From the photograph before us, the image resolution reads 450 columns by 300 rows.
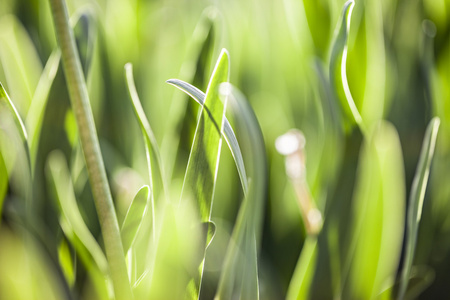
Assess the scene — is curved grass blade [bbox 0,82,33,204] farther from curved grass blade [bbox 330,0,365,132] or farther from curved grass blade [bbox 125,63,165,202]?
curved grass blade [bbox 330,0,365,132]

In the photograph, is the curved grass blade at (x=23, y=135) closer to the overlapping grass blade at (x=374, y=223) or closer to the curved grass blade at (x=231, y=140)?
the curved grass blade at (x=231, y=140)

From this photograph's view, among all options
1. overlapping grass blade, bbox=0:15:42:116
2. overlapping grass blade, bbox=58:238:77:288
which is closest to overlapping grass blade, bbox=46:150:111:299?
overlapping grass blade, bbox=58:238:77:288

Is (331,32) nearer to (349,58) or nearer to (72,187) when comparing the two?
(349,58)

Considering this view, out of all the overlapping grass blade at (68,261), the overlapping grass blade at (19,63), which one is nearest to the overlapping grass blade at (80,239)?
the overlapping grass blade at (68,261)

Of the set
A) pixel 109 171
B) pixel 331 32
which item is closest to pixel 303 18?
pixel 331 32

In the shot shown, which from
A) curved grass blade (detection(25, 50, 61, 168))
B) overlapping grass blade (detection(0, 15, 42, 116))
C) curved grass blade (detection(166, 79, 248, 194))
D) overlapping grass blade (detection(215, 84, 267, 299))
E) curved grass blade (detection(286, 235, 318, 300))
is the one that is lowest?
curved grass blade (detection(286, 235, 318, 300))

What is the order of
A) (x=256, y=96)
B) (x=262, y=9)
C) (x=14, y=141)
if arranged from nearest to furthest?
(x=14, y=141), (x=256, y=96), (x=262, y=9)
